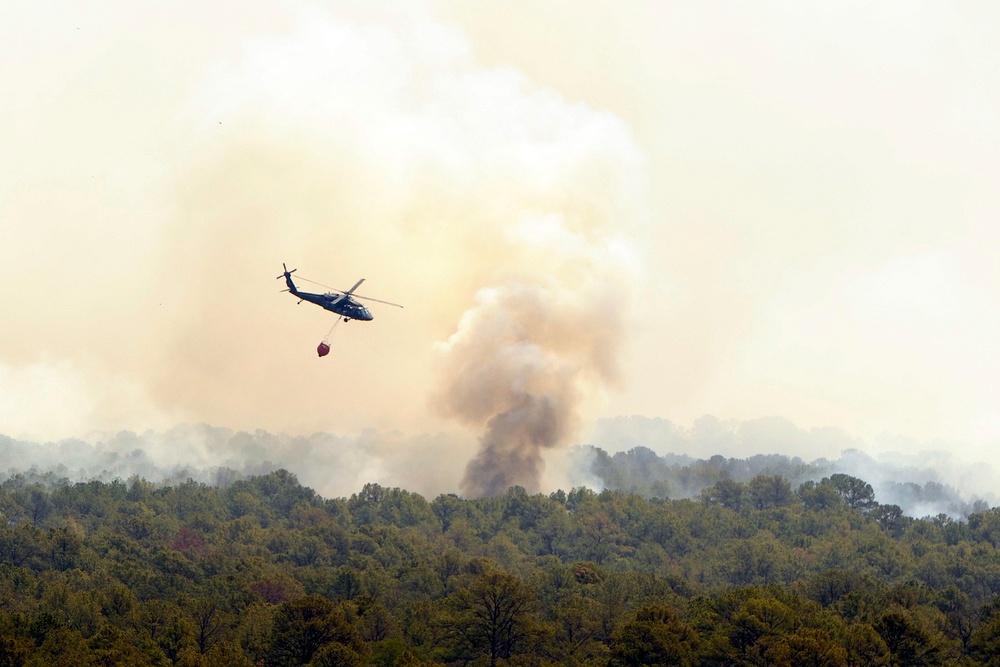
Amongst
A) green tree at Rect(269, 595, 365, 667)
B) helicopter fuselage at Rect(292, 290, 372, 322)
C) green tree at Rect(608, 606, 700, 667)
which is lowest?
green tree at Rect(269, 595, 365, 667)

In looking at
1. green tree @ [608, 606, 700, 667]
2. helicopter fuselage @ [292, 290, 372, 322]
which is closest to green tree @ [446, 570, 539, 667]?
green tree @ [608, 606, 700, 667]

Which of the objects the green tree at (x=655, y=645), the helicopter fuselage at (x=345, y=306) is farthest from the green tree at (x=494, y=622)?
the helicopter fuselage at (x=345, y=306)

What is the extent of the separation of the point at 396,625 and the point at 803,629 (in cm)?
3904

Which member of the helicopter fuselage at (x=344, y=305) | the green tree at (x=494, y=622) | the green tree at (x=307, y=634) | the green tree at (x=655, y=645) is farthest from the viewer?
the helicopter fuselage at (x=344, y=305)

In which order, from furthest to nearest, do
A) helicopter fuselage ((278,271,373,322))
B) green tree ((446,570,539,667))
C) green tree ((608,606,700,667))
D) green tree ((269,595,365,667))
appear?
helicopter fuselage ((278,271,373,322)) → green tree ((446,570,539,667)) → green tree ((269,595,365,667)) → green tree ((608,606,700,667))

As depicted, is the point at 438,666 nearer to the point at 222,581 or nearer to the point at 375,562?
the point at 222,581

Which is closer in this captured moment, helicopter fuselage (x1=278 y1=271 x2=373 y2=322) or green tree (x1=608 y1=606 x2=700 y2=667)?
green tree (x1=608 y1=606 x2=700 y2=667)

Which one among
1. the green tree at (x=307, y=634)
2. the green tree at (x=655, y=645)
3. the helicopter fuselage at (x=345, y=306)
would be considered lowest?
the green tree at (x=307, y=634)

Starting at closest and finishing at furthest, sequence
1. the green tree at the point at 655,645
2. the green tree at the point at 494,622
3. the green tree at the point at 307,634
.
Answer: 1. the green tree at the point at 655,645
2. the green tree at the point at 307,634
3. the green tree at the point at 494,622

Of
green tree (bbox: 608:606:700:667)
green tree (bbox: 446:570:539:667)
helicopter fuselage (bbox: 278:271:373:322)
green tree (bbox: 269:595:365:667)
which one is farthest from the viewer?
helicopter fuselage (bbox: 278:271:373:322)

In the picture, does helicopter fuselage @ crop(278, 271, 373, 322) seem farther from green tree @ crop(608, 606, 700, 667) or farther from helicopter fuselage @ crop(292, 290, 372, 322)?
green tree @ crop(608, 606, 700, 667)

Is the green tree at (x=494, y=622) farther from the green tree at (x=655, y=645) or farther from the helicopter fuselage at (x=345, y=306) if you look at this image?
the helicopter fuselage at (x=345, y=306)

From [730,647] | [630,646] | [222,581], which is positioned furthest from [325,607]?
[222,581]

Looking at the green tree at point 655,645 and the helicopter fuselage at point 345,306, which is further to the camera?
the helicopter fuselage at point 345,306
